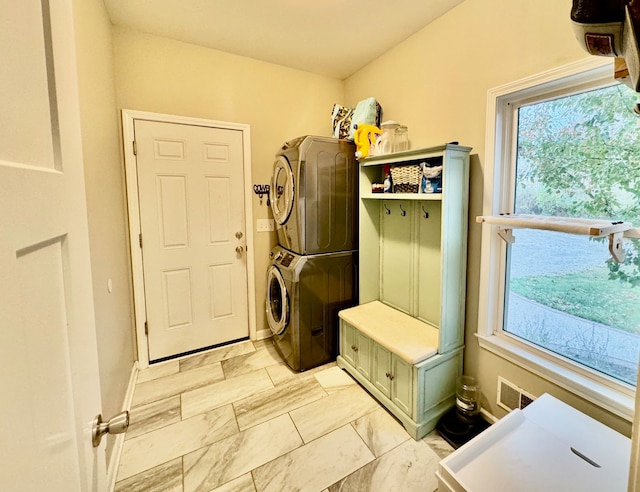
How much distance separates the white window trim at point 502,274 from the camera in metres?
1.37

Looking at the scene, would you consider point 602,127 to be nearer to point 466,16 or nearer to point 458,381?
point 466,16

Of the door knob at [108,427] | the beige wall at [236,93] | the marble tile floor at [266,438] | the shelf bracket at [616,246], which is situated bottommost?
the marble tile floor at [266,438]

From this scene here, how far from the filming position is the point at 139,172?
2418 millimetres

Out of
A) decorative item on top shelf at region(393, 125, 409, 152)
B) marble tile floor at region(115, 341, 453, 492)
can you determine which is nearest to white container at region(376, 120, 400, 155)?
decorative item on top shelf at region(393, 125, 409, 152)

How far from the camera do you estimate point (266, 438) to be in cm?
180

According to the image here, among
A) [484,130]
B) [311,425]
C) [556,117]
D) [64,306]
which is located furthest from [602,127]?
[311,425]

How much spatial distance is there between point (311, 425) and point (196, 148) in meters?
2.33

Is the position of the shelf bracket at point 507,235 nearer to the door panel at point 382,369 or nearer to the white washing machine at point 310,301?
the door panel at point 382,369

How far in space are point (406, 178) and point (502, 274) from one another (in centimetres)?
86

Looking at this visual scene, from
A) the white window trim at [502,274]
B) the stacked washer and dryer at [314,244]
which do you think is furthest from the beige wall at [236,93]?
the white window trim at [502,274]

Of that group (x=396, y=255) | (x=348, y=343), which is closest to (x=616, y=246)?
(x=396, y=255)

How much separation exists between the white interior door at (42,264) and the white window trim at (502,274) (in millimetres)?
1904

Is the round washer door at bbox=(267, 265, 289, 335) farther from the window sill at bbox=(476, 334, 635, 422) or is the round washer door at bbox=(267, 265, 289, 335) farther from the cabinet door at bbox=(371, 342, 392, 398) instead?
the window sill at bbox=(476, 334, 635, 422)

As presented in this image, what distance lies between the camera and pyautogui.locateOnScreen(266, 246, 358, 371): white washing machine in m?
2.38
